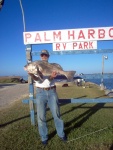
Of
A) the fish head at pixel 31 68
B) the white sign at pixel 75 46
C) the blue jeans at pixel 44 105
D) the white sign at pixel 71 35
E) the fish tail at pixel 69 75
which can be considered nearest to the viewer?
the fish head at pixel 31 68

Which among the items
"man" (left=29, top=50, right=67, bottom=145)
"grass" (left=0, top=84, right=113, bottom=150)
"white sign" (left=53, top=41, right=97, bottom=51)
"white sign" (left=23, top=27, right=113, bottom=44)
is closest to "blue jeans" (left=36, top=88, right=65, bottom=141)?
"man" (left=29, top=50, right=67, bottom=145)

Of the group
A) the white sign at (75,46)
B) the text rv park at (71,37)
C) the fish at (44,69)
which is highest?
the text rv park at (71,37)

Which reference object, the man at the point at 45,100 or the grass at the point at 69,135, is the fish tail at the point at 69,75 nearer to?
the man at the point at 45,100

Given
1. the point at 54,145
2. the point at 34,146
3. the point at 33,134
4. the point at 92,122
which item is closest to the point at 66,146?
the point at 54,145

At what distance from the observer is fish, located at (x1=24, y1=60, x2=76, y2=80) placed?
17.2ft

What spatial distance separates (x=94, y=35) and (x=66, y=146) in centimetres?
334

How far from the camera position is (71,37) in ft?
22.5

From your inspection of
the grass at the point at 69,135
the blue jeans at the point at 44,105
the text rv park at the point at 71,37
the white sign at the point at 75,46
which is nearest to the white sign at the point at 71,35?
the text rv park at the point at 71,37

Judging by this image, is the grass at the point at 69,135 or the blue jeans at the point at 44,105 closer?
the grass at the point at 69,135

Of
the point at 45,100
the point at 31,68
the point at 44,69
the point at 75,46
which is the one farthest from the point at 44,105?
the point at 75,46

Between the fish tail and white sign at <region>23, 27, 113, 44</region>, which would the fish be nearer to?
the fish tail

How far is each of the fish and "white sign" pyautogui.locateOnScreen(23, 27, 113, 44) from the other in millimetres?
1589

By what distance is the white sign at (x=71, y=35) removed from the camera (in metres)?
6.79

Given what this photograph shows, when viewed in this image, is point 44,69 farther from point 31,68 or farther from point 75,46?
point 75,46
